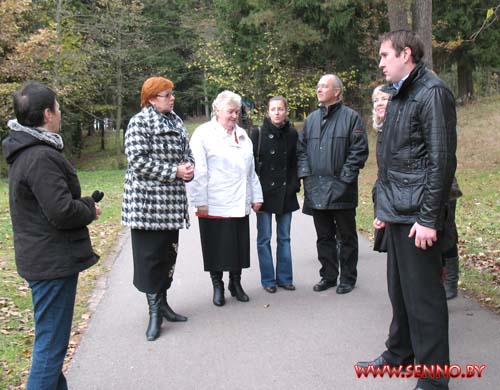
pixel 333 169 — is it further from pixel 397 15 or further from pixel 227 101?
pixel 397 15

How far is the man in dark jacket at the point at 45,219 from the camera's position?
3.23m

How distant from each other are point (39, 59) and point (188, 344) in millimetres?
19926

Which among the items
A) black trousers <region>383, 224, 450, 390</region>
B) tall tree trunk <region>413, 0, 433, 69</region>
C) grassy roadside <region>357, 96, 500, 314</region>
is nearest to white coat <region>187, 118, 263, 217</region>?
black trousers <region>383, 224, 450, 390</region>

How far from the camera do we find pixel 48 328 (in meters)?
3.39

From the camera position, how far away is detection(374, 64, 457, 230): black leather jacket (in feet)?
11.2

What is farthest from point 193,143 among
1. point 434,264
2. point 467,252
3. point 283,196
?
point 467,252

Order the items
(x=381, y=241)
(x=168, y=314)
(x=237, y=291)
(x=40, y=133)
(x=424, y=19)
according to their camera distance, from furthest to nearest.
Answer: (x=424, y=19)
(x=237, y=291)
(x=168, y=314)
(x=381, y=241)
(x=40, y=133)

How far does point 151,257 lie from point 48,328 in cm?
167

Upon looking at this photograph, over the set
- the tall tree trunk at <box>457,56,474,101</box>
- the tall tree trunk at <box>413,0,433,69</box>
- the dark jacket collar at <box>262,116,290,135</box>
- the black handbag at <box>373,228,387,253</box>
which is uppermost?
the tall tree trunk at <box>413,0,433,69</box>

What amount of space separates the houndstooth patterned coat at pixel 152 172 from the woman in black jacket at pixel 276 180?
136 centimetres

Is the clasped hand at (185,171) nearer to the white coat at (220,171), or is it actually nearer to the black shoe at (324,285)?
the white coat at (220,171)

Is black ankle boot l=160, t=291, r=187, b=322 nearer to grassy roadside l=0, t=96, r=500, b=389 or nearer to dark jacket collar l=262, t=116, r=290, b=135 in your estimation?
grassy roadside l=0, t=96, r=500, b=389
